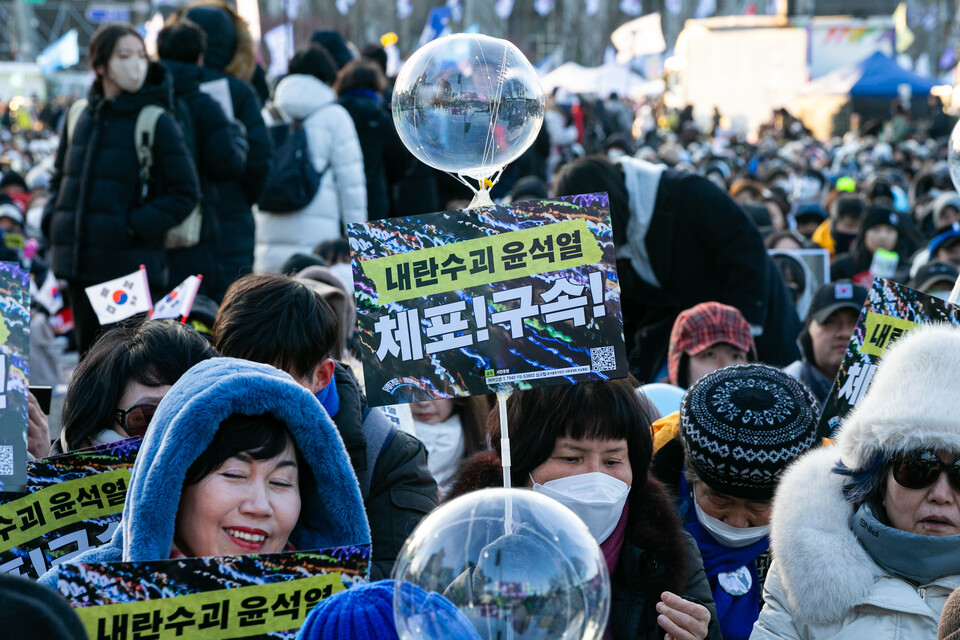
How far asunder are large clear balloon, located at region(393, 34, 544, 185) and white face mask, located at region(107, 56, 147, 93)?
10.7 ft

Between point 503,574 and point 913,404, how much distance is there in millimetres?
1285

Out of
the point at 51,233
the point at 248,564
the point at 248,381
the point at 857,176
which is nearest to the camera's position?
the point at 248,564

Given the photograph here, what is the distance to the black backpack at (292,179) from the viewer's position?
7.60 meters

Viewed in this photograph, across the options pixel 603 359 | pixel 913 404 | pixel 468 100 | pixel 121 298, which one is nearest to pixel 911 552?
pixel 913 404

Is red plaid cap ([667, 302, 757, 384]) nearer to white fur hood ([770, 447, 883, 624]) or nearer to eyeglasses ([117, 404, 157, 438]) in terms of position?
white fur hood ([770, 447, 883, 624])

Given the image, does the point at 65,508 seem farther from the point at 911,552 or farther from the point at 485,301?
the point at 911,552

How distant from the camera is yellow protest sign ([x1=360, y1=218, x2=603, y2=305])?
101 inches

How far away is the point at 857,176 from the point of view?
862 inches

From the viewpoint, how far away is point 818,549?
2.58 m

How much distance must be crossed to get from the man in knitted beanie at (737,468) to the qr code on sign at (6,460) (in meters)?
1.66

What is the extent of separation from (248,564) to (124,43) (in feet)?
13.7

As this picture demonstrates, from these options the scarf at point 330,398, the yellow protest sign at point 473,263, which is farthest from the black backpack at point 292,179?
the yellow protest sign at point 473,263

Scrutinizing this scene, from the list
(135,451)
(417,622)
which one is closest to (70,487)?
(135,451)

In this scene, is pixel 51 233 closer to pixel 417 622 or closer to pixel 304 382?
pixel 304 382
